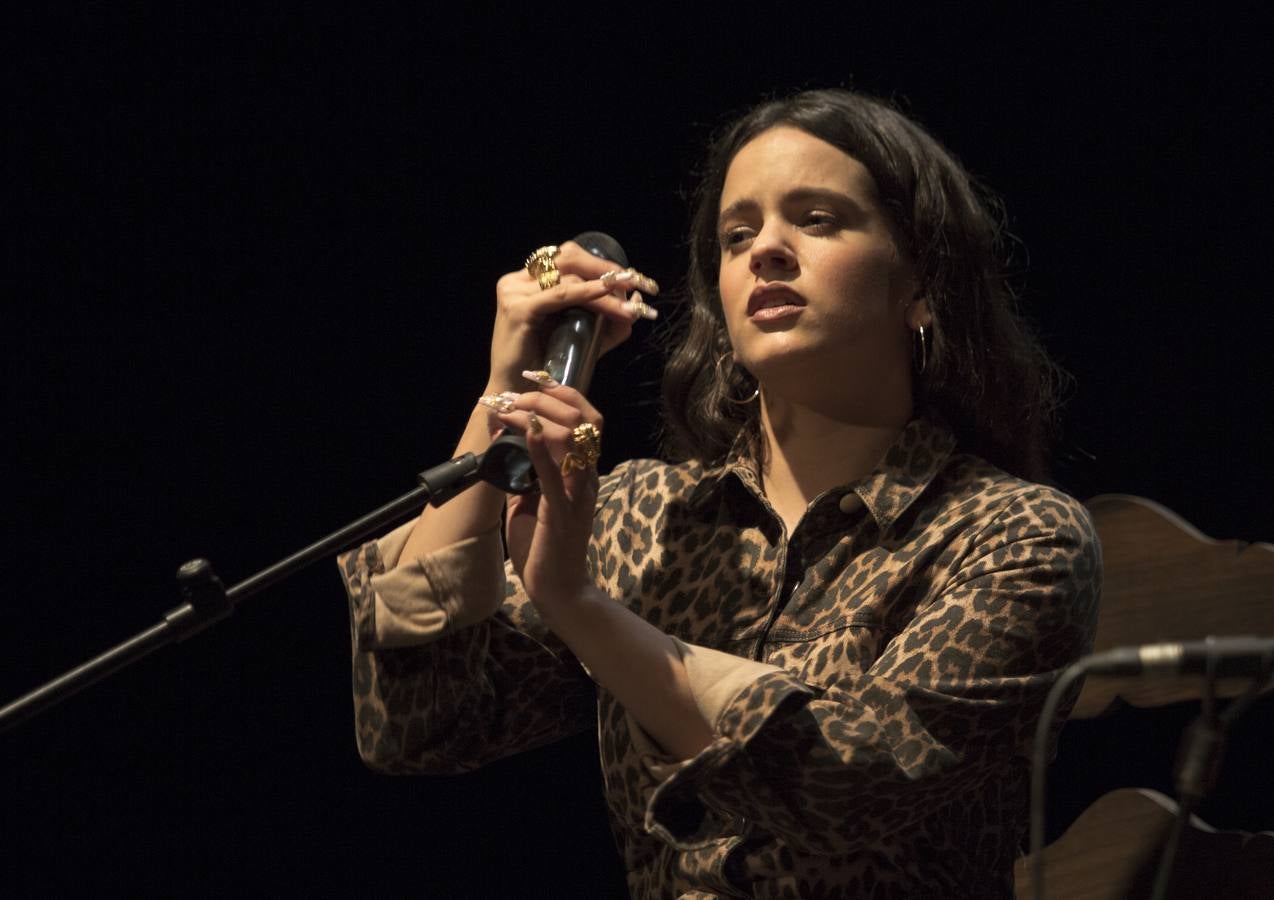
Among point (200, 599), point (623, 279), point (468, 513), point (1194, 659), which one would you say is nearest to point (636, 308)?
point (623, 279)

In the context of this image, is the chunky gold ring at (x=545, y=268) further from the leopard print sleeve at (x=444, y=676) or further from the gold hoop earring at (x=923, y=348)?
the gold hoop earring at (x=923, y=348)

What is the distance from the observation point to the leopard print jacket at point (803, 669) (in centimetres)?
140

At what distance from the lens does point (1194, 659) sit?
0.98 m

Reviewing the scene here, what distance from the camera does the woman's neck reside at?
175 cm

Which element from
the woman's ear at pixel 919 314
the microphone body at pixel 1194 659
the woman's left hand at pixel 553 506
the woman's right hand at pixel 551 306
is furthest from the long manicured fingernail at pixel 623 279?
the microphone body at pixel 1194 659

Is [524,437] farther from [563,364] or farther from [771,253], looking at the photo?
[771,253]

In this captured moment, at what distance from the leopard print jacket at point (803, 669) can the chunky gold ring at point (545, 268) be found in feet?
1.11

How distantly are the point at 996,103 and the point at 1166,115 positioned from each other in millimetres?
266

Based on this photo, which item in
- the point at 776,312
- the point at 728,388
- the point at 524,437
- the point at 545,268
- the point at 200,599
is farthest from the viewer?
the point at 728,388

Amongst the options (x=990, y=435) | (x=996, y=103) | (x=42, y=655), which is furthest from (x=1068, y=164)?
Answer: (x=42, y=655)

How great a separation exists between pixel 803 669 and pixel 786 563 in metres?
0.14

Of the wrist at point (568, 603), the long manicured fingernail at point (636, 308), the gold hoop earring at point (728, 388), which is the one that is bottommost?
the wrist at point (568, 603)

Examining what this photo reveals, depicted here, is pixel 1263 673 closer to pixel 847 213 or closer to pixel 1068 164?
pixel 847 213

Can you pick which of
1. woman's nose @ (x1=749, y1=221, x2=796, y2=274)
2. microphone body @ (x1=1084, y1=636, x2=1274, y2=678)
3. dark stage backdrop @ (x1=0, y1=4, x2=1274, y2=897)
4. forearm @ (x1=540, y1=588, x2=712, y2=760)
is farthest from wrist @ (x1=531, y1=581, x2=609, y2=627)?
dark stage backdrop @ (x1=0, y1=4, x2=1274, y2=897)
